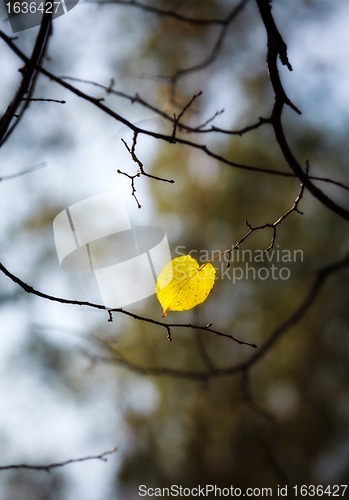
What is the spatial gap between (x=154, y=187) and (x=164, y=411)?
1.90 m

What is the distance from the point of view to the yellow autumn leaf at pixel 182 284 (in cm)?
45

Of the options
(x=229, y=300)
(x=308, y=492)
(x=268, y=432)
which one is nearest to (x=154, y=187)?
(x=229, y=300)

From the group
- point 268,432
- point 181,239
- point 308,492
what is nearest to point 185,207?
point 181,239

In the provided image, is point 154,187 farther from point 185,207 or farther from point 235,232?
point 235,232

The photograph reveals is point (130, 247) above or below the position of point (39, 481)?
above

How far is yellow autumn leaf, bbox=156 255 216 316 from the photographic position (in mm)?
452

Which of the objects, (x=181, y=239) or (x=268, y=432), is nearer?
(x=268, y=432)

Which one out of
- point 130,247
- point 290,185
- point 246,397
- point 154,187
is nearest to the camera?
point 246,397

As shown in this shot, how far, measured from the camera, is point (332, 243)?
7.21ft

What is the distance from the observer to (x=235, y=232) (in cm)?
232

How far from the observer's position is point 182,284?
1.53 feet

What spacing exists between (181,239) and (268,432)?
1651mm

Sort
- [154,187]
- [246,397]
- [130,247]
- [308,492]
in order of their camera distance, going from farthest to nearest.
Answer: [154,187] < [308,492] < [130,247] < [246,397]

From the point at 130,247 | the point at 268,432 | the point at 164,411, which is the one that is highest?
the point at 130,247
